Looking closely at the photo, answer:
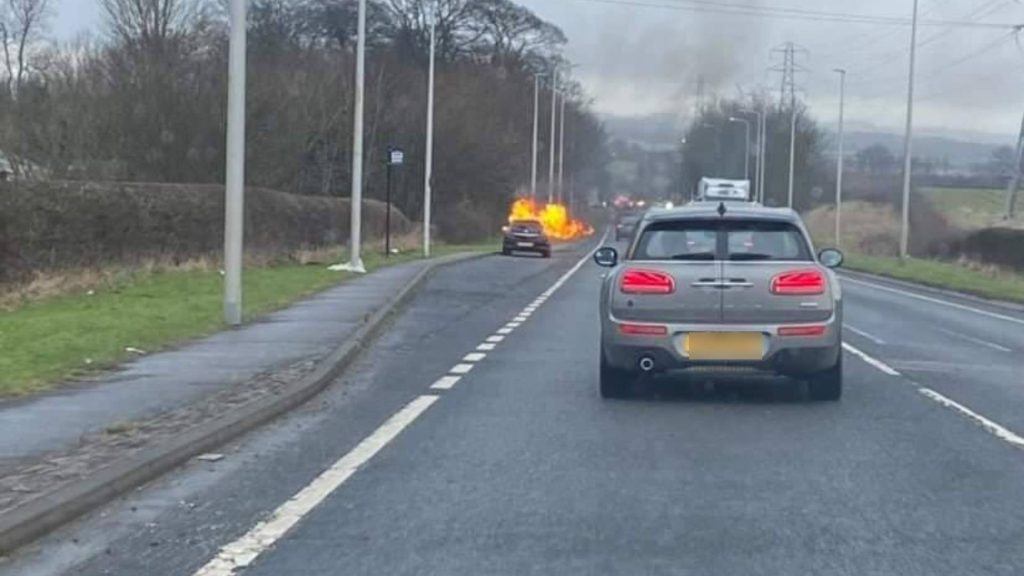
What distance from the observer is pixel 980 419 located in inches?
504

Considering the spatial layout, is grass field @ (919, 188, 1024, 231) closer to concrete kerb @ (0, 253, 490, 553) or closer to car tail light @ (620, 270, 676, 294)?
car tail light @ (620, 270, 676, 294)

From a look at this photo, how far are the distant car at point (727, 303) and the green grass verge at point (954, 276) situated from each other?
83.0 feet

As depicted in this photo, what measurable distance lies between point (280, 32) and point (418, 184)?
1363cm

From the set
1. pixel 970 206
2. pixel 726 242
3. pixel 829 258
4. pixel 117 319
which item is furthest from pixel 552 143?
pixel 726 242

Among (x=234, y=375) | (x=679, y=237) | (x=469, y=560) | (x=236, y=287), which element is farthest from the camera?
(x=236, y=287)

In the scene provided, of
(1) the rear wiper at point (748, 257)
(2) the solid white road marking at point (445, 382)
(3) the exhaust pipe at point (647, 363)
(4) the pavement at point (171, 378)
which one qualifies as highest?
(1) the rear wiper at point (748, 257)

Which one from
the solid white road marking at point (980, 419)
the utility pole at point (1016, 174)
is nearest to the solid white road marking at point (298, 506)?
the solid white road marking at point (980, 419)

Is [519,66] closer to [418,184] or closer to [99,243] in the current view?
[418,184]

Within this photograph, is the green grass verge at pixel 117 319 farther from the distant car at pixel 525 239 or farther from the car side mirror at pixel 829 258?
the distant car at pixel 525 239

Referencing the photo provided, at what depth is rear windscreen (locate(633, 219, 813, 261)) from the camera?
43.7 feet

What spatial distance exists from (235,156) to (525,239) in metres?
38.4

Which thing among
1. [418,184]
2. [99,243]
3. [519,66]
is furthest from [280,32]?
[99,243]

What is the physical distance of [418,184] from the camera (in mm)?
67688

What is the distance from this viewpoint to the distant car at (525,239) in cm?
5788
